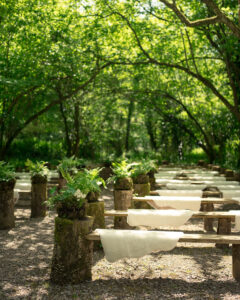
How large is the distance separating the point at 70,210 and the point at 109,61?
8344mm

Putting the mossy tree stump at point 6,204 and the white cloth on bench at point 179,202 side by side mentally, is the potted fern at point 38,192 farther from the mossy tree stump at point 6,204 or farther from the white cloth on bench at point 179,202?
the white cloth on bench at point 179,202

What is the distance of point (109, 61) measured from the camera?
37.6 ft

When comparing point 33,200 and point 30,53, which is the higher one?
point 30,53

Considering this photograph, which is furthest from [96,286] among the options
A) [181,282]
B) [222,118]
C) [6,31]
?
[222,118]

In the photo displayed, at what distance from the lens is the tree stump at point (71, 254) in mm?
3832

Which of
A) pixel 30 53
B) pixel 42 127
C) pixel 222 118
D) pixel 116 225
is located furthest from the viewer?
pixel 42 127

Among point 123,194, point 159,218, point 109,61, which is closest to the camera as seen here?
point 159,218

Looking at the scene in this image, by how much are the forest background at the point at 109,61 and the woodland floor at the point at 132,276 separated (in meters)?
4.13

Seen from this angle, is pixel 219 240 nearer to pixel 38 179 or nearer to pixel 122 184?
pixel 122 184

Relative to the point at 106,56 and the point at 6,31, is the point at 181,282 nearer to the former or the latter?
the point at 106,56

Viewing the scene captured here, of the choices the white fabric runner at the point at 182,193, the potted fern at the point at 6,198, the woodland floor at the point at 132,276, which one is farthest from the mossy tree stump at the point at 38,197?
the white fabric runner at the point at 182,193

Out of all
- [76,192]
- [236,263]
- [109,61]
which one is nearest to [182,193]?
[236,263]

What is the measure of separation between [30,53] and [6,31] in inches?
42.8

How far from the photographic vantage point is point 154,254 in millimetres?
4965
